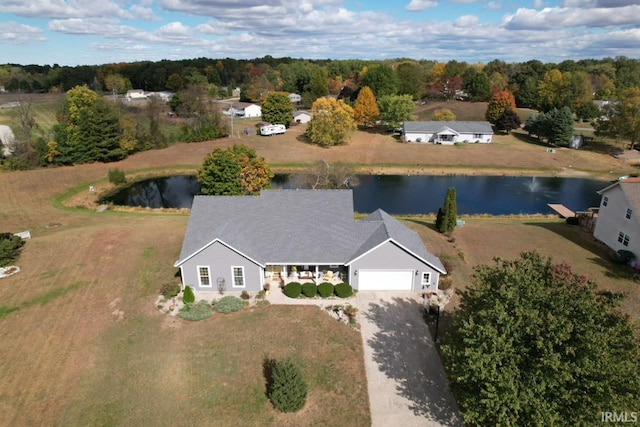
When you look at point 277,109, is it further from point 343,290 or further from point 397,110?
point 343,290

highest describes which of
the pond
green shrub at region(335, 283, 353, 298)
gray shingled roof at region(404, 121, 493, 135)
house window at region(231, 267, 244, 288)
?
gray shingled roof at region(404, 121, 493, 135)

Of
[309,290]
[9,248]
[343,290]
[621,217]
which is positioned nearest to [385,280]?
[343,290]

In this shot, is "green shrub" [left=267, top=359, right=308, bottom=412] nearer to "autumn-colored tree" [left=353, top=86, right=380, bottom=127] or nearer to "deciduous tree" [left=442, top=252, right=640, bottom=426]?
"deciduous tree" [left=442, top=252, right=640, bottom=426]

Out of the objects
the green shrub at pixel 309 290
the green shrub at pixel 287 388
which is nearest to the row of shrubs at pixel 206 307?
the green shrub at pixel 309 290

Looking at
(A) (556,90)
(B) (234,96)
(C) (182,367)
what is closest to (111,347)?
(C) (182,367)

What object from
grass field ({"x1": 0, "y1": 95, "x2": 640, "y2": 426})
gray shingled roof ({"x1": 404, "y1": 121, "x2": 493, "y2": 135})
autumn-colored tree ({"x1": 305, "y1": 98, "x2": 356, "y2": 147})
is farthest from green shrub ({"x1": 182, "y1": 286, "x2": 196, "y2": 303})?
gray shingled roof ({"x1": 404, "y1": 121, "x2": 493, "y2": 135})

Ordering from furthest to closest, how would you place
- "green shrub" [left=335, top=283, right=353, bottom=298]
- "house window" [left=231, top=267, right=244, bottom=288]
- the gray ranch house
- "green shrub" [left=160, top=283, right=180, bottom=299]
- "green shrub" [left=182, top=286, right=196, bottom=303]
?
"house window" [left=231, top=267, right=244, bottom=288] < the gray ranch house < "green shrub" [left=335, top=283, right=353, bottom=298] < "green shrub" [left=160, top=283, right=180, bottom=299] < "green shrub" [left=182, top=286, right=196, bottom=303]
